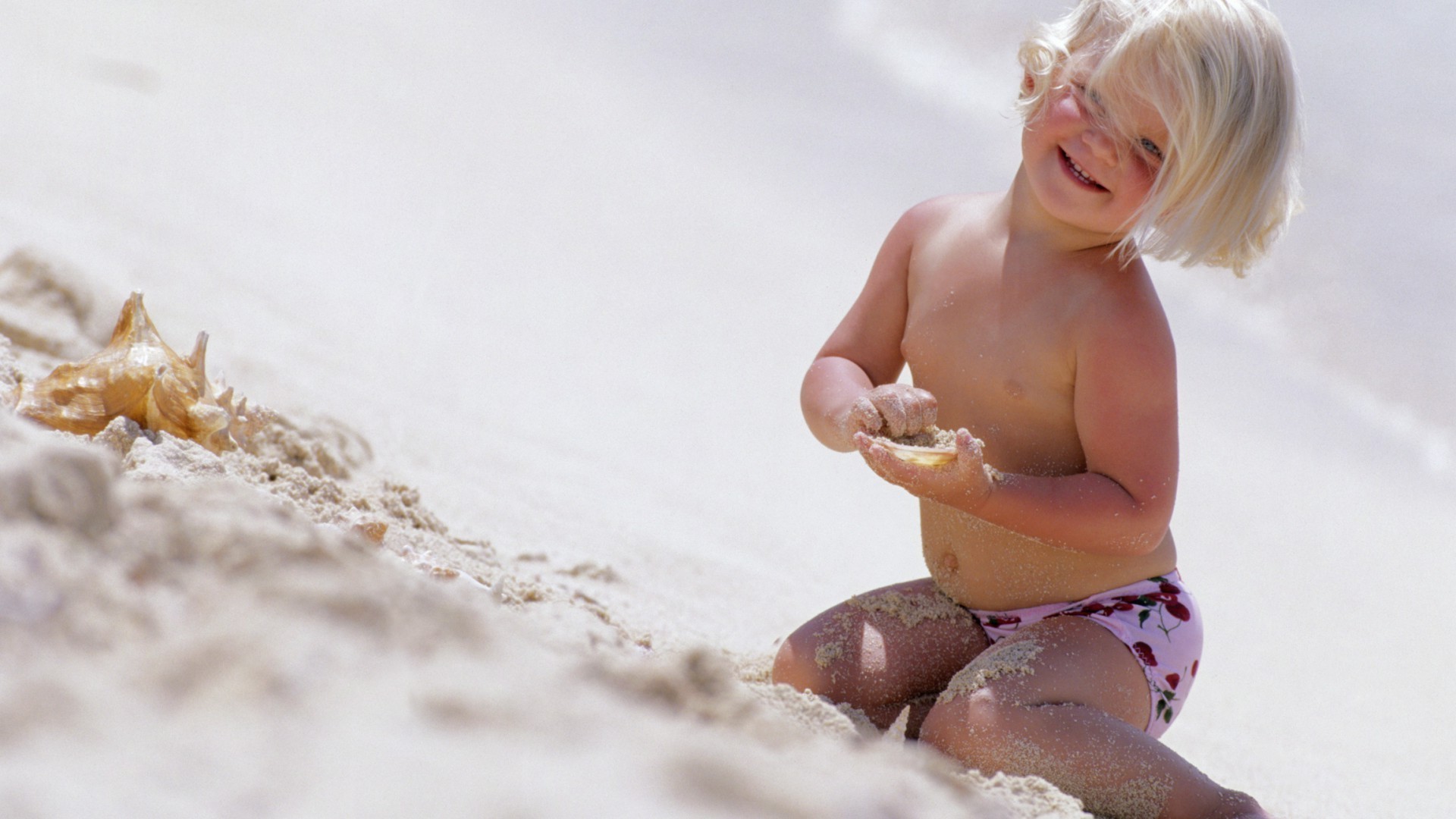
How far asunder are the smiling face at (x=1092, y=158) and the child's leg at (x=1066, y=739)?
0.74 meters

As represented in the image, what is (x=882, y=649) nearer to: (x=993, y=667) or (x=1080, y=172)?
(x=993, y=667)

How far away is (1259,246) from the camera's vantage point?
211 cm

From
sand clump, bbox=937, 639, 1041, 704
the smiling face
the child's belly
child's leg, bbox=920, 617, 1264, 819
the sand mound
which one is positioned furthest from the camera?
the child's belly

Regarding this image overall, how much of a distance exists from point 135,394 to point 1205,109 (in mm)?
1885

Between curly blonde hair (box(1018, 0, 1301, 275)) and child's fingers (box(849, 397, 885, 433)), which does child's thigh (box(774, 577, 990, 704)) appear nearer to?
child's fingers (box(849, 397, 885, 433))

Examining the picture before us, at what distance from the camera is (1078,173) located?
2059 mm

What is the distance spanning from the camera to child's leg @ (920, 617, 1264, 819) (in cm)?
176

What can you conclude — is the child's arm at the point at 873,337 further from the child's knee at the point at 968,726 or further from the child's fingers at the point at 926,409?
the child's knee at the point at 968,726

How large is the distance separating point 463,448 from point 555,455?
0.31m

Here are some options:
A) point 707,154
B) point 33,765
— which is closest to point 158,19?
point 707,154

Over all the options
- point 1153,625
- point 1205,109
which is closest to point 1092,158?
point 1205,109

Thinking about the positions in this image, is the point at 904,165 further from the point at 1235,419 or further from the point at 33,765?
the point at 33,765

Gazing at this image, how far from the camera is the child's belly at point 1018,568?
212 cm

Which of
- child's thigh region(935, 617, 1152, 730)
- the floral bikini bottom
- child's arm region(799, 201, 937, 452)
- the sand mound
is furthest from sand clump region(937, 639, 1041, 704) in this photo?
the sand mound
